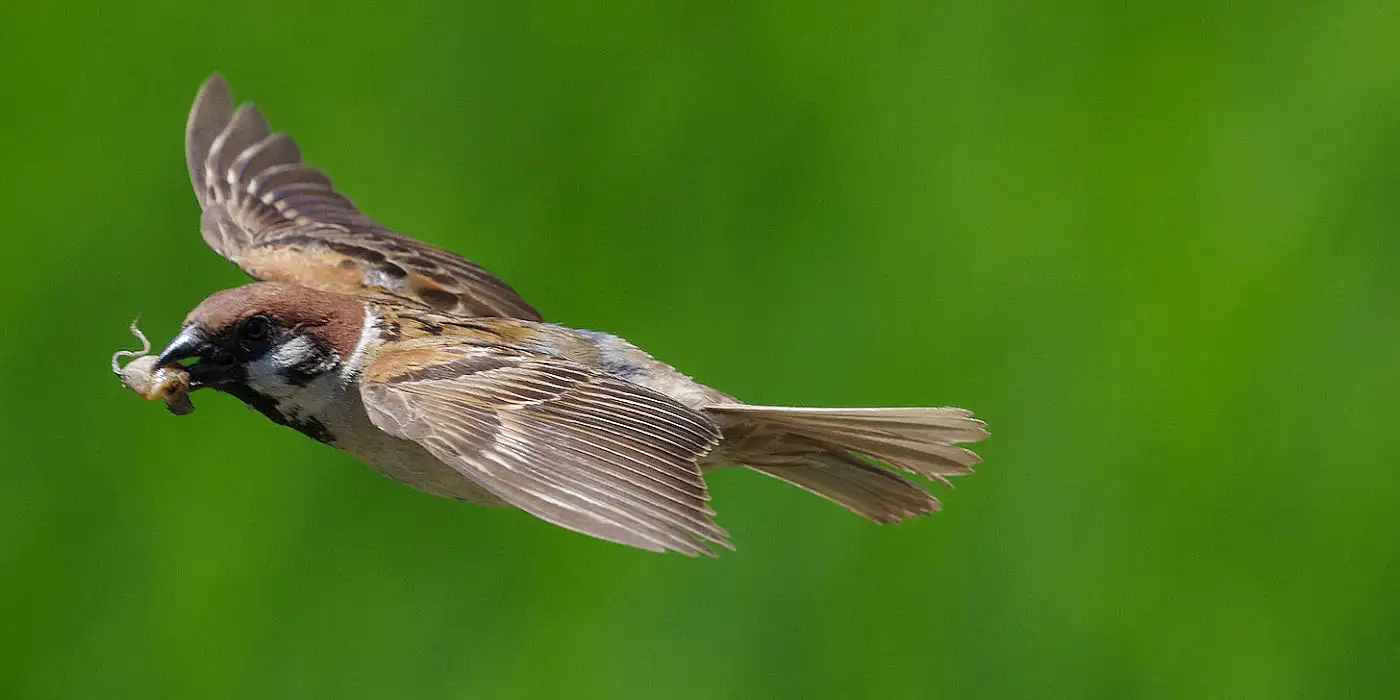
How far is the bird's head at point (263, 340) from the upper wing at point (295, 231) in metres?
0.60

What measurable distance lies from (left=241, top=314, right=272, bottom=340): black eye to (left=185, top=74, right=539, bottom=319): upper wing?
669mm

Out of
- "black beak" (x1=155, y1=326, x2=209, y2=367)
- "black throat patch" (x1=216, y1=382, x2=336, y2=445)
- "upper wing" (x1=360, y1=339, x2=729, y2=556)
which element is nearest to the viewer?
"upper wing" (x1=360, y1=339, x2=729, y2=556)

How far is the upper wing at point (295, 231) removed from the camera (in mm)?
4223

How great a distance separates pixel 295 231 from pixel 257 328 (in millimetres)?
1441

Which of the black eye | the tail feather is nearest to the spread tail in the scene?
the tail feather

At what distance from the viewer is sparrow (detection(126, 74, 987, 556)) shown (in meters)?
2.87

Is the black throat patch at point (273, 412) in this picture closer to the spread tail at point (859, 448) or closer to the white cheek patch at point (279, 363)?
the white cheek patch at point (279, 363)

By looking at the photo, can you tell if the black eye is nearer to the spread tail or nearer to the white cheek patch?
the white cheek patch

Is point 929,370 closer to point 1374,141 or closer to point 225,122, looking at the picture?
point 1374,141

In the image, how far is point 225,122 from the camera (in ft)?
16.8

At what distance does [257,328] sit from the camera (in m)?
3.23

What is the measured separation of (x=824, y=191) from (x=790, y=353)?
0.64 metres

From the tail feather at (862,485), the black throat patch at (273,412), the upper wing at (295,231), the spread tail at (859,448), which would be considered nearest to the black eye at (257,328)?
the black throat patch at (273,412)

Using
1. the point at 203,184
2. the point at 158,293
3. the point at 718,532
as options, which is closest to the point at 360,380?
the point at 718,532
